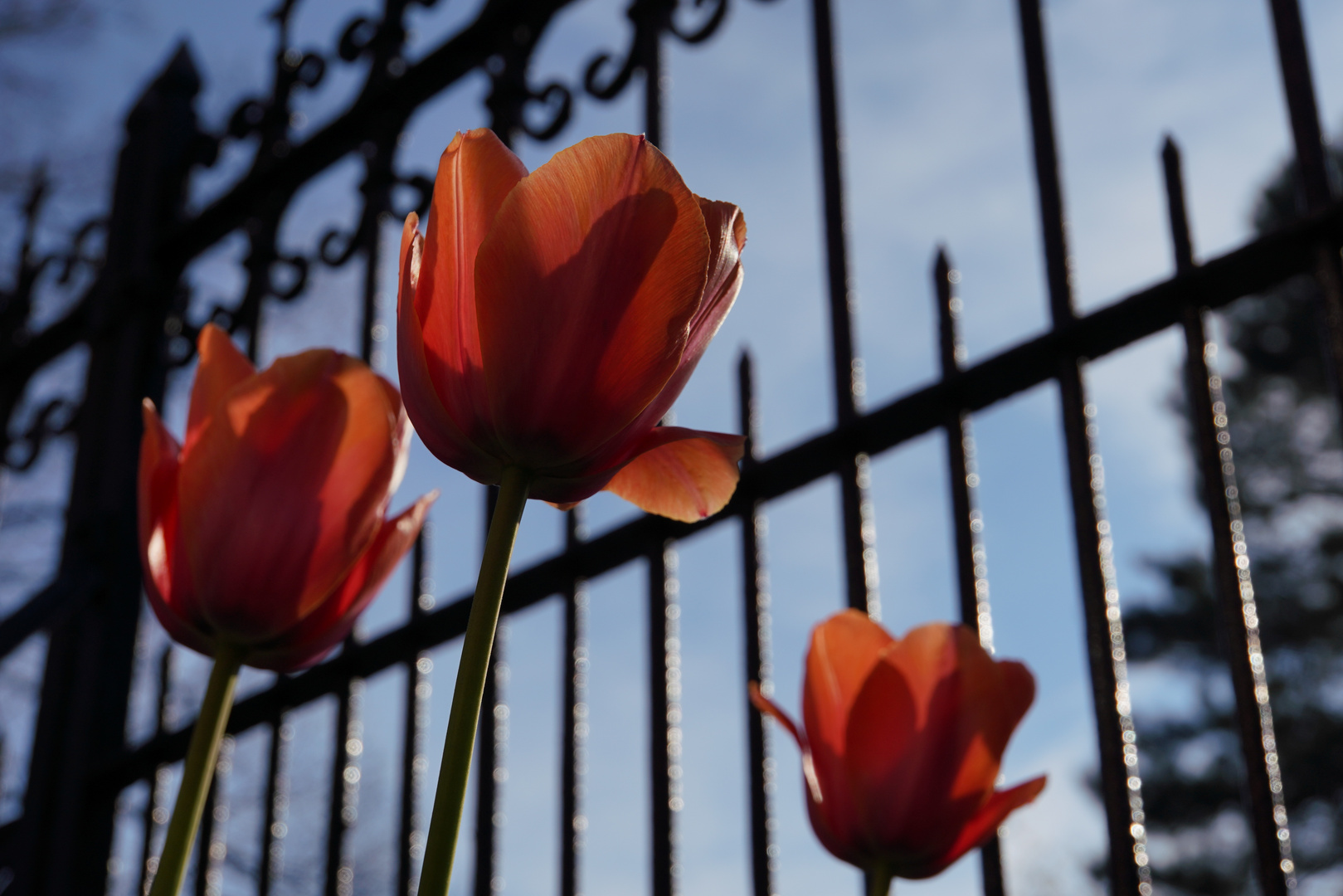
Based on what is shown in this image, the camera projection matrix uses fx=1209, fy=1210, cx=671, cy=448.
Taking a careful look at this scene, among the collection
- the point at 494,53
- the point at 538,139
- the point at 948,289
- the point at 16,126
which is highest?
the point at 16,126

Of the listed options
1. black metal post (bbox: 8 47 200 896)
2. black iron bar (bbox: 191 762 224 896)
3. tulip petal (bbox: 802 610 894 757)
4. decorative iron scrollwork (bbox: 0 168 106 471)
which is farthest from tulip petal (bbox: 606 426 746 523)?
decorative iron scrollwork (bbox: 0 168 106 471)

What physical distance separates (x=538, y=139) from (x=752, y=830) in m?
1.16

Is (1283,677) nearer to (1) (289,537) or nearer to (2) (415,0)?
(2) (415,0)

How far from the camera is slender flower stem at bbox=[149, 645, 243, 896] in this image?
40cm

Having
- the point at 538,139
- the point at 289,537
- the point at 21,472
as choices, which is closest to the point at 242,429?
the point at 289,537

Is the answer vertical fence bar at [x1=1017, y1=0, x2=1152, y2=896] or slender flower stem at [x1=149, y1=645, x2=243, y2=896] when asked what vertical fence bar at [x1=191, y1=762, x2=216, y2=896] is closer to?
vertical fence bar at [x1=1017, y1=0, x2=1152, y2=896]

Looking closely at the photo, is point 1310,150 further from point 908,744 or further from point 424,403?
point 424,403

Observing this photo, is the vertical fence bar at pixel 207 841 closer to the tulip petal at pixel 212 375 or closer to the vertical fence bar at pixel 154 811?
the vertical fence bar at pixel 154 811

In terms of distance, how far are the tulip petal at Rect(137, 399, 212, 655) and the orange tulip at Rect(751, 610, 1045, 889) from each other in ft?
0.86

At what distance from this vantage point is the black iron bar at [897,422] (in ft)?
3.82

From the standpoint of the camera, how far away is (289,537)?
1.45ft

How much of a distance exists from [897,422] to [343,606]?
97 cm

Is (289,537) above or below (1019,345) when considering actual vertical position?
below

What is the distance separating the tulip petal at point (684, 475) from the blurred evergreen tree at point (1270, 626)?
14.4 m
